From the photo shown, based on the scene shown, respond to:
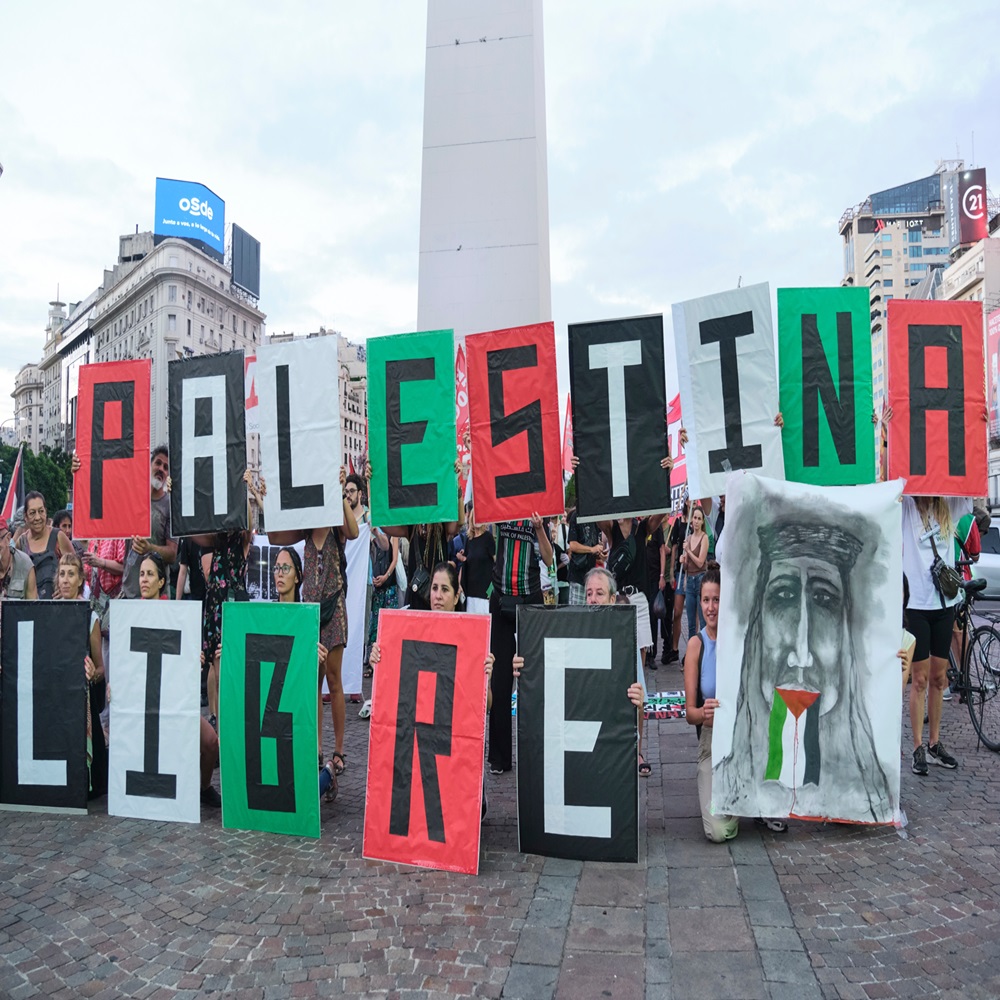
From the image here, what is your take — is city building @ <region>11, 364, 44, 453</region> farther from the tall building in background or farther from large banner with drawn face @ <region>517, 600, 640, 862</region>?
large banner with drawn face @ <region>517, 600, 640, 862</region>

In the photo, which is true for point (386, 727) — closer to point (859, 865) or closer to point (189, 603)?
point (189, 603)

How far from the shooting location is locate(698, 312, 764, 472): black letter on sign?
5484 millimetres

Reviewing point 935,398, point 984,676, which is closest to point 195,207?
point 984,676

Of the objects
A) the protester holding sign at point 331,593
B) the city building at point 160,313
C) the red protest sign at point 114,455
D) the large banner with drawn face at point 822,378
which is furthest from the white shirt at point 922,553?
Answer: the city building at point 160,313

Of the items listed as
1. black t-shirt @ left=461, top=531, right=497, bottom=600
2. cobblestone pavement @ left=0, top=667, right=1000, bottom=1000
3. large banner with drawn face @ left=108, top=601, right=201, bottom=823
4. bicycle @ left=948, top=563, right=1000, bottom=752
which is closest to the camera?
cobblestone pavement @ left=0, top=667, right=1000, bottom=1000

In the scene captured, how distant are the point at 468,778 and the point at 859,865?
1.98m

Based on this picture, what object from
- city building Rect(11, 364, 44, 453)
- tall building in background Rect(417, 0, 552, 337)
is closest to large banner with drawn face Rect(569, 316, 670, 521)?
tall building in background Rect(417, 0, 552, 337)

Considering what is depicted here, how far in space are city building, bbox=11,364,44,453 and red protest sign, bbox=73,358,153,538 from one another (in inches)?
5735

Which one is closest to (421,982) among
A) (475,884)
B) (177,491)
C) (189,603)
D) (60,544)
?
(475,884)

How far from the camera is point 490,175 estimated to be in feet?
56.1

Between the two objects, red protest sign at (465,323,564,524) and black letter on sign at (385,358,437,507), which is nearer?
red protest sign at (465,323,564,524)

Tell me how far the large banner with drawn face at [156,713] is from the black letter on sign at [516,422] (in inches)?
85.8

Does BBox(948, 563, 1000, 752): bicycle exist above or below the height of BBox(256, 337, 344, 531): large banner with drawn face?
below

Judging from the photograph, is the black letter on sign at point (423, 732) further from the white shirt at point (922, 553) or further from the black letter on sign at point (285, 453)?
the white shirt at point (922, 553)
